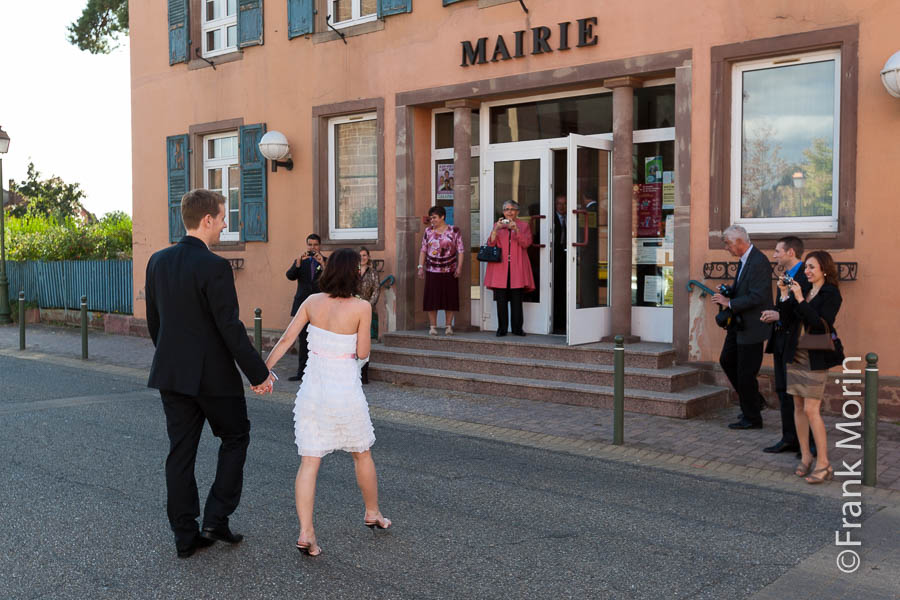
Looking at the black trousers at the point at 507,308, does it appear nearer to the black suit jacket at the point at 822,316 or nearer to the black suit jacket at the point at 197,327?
the black suit jacket at the point at 822,316

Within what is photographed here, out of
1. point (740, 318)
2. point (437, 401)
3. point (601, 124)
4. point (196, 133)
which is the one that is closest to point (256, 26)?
point (196, 133)

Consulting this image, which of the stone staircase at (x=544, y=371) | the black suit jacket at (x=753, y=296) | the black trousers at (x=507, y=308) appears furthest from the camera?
the black trousers at (x=507, y=308)

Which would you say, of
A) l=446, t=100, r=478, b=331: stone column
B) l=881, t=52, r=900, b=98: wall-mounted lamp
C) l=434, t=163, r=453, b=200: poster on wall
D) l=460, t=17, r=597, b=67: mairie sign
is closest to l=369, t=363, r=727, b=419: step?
l=446, t=100, r=478, b=331: stone column

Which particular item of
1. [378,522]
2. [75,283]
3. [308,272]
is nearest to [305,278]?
[308,272]

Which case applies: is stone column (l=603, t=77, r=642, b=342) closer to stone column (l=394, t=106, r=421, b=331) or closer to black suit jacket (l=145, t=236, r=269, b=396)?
stone column (l=394, t=106, r=421, b=331)

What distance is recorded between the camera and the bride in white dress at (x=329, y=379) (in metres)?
4.65

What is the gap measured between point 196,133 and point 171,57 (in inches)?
62.9

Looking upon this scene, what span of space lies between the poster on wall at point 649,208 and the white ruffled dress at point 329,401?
6.75 m

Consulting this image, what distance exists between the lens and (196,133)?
15438 millimetres

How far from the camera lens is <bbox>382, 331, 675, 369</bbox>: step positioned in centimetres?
954

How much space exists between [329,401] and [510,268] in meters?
6.53

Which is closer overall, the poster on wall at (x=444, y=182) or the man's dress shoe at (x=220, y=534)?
the man's dress shoe at (x=220, y=534)

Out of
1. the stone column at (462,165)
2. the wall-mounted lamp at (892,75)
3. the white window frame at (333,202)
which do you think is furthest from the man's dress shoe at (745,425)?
the white window frame at (333,202)

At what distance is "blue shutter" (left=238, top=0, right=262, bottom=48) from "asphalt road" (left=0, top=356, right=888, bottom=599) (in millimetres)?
8493
